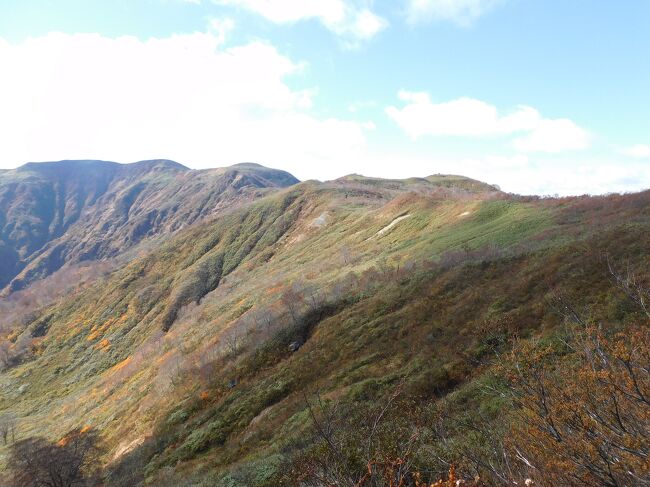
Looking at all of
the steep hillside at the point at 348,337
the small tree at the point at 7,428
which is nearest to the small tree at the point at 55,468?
the steep hillside at the point at 348,337

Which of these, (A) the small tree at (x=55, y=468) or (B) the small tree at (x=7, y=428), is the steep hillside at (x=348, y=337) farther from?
(A) the small tree at (x=55, y=468)

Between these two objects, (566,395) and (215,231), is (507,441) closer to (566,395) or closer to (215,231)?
(566,395)

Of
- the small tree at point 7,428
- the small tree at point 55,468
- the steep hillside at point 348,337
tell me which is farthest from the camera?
the small tree at point 7,428

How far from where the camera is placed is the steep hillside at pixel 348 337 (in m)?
20.2

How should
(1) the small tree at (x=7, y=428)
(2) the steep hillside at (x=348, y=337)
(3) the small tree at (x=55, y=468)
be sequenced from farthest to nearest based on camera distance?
1. (1) the small tree at (x=7, y=428)
2. (3) the small tree at (x=55, y=468)
3. (2) the steep hillside at (x=348, y=337)

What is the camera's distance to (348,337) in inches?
1199

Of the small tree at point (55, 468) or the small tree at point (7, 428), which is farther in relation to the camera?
the small tree at point (7, 428)

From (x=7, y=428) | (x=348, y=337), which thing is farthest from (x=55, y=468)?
(x=7, y=428)

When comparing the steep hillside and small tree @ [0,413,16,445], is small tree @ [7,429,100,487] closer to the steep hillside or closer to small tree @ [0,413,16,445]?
the steep hillside

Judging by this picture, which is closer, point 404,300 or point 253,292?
point 404,300

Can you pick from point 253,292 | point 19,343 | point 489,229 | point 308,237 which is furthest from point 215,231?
point 489,229

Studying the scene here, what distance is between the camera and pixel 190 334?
63.5 m

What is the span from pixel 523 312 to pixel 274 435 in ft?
53.7

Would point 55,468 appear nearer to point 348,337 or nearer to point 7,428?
point 348,337
